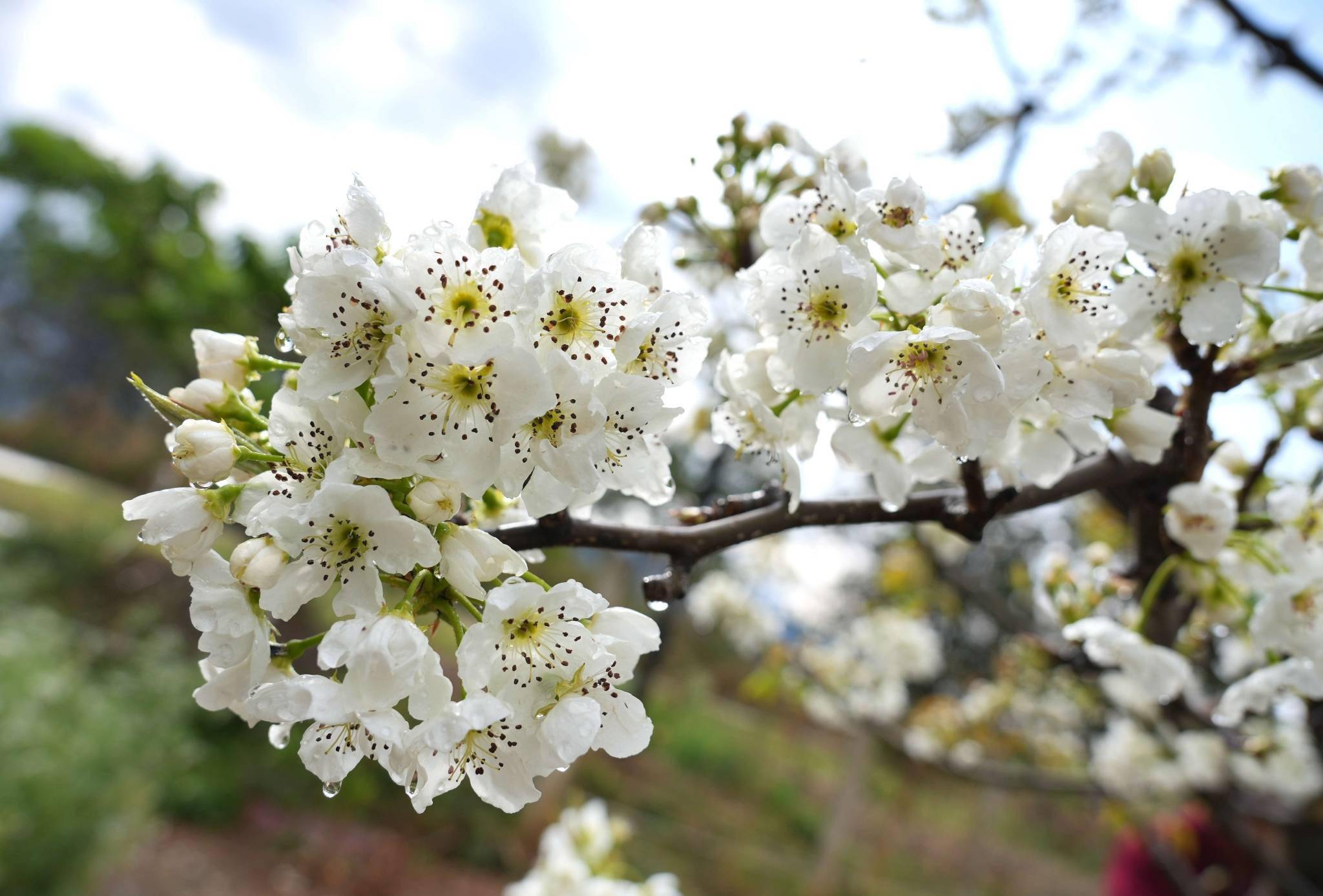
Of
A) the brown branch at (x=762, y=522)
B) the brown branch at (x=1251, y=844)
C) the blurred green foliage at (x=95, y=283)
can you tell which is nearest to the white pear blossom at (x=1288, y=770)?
the brown branch at (x=1251, y=844)

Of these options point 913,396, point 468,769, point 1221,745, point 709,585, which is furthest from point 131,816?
point 1221,745

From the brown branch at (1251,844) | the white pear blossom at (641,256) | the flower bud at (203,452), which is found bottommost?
the brown branch at (1251,844)

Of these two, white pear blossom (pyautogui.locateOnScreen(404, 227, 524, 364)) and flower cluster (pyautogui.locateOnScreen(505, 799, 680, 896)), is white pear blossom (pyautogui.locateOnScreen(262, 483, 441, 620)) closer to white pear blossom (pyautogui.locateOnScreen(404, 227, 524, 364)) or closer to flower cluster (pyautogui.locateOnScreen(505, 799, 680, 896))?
white pear blossom (pyautogui.locateOnScreen(404, 227, 524, 364))

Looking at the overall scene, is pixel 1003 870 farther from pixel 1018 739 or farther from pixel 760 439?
pixel 760 439

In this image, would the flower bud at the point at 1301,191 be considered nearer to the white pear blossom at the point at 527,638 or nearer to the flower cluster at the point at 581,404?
the flower cluster at the point at 581,404

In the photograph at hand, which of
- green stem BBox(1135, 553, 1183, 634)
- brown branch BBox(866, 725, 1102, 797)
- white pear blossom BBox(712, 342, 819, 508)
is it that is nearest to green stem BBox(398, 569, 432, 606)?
white pear blossom BBox(712, 342, 819, 508)

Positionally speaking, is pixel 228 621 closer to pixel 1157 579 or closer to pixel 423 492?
pixel 423 492

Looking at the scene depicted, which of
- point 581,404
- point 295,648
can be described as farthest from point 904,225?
point 295,648
